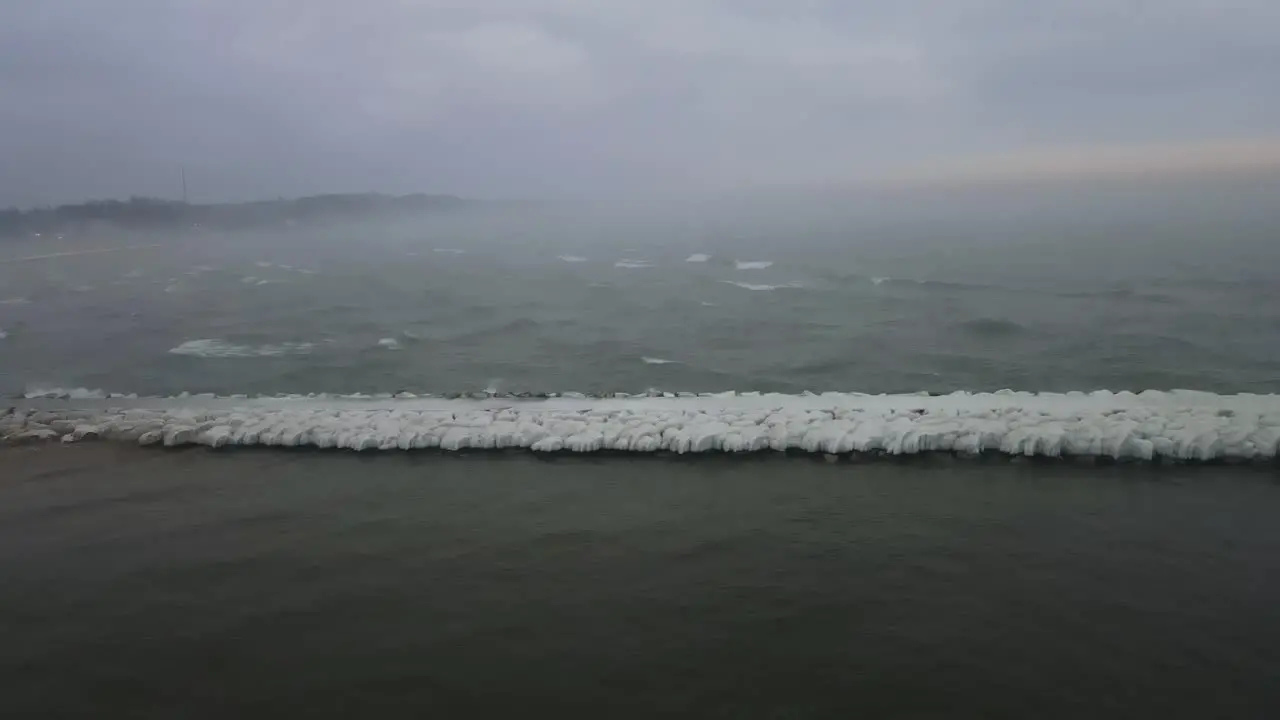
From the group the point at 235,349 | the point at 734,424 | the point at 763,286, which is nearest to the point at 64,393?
the point at 235,349

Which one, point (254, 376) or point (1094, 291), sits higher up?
point (1094, 291)

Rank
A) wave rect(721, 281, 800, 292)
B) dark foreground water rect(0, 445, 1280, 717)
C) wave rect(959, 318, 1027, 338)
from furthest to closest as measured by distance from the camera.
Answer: wave rect(721, 281, 800, 292) → wave rect(959, 318, 1027, 338) → dark foreground water rect(0, 445, 1280, 717)

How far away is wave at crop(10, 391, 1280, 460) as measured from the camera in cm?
1016

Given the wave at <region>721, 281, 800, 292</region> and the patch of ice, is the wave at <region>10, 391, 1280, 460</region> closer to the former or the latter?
the patch of ice

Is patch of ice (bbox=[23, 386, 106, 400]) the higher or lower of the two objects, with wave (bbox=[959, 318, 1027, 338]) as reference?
lower

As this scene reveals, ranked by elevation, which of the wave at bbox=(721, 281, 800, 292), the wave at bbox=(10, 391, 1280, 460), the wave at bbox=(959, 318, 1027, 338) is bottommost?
the wave at bbox=(10, 391, 1280, 460)

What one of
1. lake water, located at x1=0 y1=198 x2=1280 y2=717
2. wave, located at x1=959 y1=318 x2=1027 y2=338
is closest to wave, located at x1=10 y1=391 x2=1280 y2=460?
lake water, located at x1=0 y1=198 x2=1280 y2=717

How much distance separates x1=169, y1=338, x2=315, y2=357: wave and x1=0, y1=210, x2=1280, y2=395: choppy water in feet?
0.38

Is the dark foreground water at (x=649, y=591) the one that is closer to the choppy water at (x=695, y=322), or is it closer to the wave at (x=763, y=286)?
the choppy water at (x=695, y=322)

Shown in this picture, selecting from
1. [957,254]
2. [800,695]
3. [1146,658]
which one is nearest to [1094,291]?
[957,254]

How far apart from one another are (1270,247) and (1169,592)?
3390 cm

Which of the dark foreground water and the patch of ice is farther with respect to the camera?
the patch of ice

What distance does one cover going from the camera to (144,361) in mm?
20266

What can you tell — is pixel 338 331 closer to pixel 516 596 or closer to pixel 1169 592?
pixel 516 596
